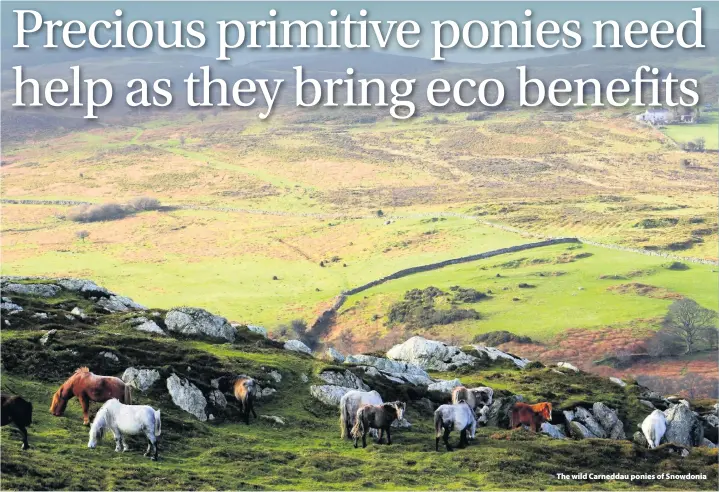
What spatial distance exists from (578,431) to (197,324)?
2024 centimetres

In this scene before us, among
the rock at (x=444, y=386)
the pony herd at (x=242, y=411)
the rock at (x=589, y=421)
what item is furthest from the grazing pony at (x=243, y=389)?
the rock at (x=589, y=421)

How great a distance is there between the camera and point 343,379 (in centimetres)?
4316

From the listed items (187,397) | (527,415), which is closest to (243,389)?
(187,397)

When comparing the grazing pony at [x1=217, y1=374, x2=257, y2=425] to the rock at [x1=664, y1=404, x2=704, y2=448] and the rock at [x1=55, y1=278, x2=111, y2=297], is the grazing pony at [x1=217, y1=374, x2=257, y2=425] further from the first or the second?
the rock at [x1=664, y1=404, x2=704, y2=448]

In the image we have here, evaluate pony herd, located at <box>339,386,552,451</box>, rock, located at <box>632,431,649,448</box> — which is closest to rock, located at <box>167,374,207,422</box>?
pony herd, located at <box>339,386,552,451</box>

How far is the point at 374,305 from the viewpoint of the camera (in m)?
116

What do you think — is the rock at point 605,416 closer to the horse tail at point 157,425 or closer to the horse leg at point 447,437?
the horse leg at point 447,437

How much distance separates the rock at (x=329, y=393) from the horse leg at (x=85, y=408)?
36.9 feet

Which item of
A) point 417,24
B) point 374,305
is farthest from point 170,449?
point 374,305

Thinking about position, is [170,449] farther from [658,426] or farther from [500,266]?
[500,266]

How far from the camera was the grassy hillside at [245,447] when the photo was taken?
2872 centimetres

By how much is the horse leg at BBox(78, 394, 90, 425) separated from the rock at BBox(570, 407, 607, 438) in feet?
76.4

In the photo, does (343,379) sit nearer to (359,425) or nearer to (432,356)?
(359,425)

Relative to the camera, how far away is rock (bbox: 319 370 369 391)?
42.8 meters
